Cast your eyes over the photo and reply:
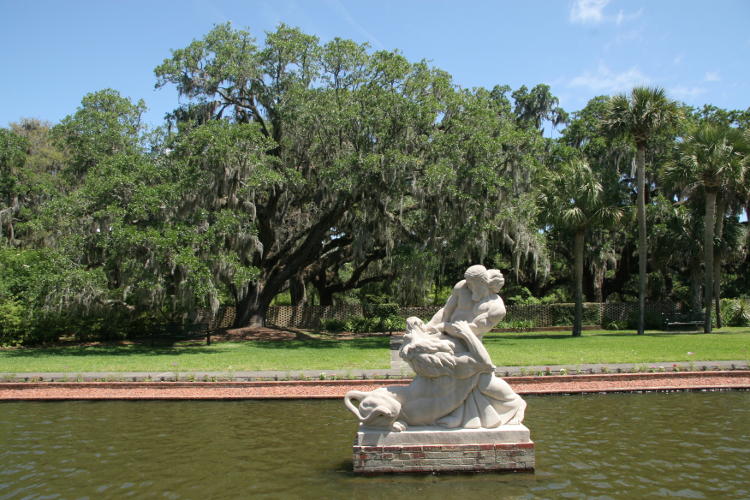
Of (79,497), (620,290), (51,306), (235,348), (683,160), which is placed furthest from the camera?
(620,290)

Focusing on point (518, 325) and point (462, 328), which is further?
point (518, 325)

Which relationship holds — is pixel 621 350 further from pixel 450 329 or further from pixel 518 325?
pixel 450 329

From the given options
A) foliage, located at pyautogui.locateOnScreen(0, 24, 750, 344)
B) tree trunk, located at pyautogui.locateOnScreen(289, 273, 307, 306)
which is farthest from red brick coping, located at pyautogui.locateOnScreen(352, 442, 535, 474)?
tree trunk, located at pyautogui.locateOnScreen(289, 273, 307, 306)

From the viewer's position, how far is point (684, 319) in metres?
26.3

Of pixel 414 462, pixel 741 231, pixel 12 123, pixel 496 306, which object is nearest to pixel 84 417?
pixel 414 462

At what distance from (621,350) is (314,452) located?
12.4m

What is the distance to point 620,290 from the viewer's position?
118ft

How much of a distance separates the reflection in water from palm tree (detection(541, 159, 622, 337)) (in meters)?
13.1

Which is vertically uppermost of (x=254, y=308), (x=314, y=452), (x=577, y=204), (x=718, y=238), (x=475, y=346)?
(x=577, y=204)

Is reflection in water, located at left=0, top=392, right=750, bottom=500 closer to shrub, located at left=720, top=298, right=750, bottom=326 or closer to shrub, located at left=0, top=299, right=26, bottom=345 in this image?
shrub, located at left=0, top=299, right=26, bottom=345

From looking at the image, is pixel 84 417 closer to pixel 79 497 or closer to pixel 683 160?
pixel 79 497

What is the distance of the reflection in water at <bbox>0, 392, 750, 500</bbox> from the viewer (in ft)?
20.7

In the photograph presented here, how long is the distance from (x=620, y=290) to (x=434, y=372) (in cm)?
3258

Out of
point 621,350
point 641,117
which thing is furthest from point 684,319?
point 621,350
